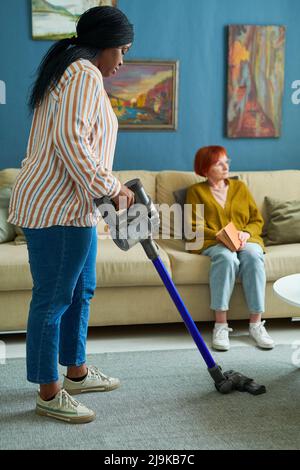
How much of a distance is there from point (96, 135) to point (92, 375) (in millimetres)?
977

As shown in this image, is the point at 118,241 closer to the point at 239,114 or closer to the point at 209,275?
the point at 209,275

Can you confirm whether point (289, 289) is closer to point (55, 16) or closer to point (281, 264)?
point (281, 264)

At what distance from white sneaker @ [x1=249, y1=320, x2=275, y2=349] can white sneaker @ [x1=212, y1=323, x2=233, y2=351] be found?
11 cm

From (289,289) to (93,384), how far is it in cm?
86

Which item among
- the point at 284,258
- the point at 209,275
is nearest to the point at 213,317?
the point at 209,275

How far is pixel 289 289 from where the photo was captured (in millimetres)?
2594

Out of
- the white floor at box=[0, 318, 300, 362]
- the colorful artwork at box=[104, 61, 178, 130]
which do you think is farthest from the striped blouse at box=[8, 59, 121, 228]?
the colorful artwork at box=[104, 61, 178, 130]

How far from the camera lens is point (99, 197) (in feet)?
6.70

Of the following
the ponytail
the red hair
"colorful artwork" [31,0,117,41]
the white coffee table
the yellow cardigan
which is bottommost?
the white coffee table

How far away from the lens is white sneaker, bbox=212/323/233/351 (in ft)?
9.78

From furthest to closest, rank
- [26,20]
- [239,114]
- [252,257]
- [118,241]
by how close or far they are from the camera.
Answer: [239,114]
[26,20]
[252,257]
[118,241]

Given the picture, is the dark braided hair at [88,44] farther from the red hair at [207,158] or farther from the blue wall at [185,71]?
the blue wall at [185,71]

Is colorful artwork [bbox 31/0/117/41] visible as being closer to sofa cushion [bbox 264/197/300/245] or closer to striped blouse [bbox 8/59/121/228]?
sofa cushion [bbox 264/197/300/245]
